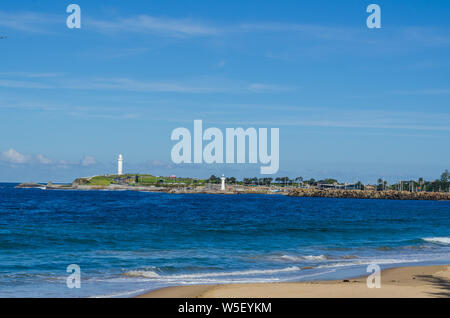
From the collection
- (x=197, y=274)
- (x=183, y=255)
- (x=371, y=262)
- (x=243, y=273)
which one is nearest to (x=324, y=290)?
(x=243, y=273)

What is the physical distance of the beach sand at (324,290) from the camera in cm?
1491

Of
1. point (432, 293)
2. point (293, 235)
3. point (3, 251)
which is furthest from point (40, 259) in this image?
point (293, 235)

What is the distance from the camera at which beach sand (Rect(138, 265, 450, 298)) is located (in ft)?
48.9

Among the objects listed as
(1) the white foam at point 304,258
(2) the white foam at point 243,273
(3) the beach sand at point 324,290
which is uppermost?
(3) the beach sand at point 324,290

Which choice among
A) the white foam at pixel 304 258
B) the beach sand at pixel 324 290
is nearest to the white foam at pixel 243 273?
the beach sand at pixel 324 290

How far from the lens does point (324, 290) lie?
51.4 ft

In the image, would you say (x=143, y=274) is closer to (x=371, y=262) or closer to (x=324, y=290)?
(x=324, y=290)

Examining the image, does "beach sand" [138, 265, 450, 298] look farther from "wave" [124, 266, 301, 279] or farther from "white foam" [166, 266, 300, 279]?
"white foam" [166, 266, 300, 279]

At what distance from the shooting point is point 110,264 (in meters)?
22.3

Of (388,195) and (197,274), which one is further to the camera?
(388,195)

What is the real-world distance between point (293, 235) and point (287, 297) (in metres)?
24.1

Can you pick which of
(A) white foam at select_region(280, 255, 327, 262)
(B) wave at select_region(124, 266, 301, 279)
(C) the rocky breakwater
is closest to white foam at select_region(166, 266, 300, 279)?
(B) wave at select_region(124, 266, 301, 279)

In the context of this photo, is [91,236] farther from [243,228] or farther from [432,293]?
[432,293]

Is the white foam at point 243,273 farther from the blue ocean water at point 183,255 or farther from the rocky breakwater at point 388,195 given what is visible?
the rocky breakwater at point 388,195
